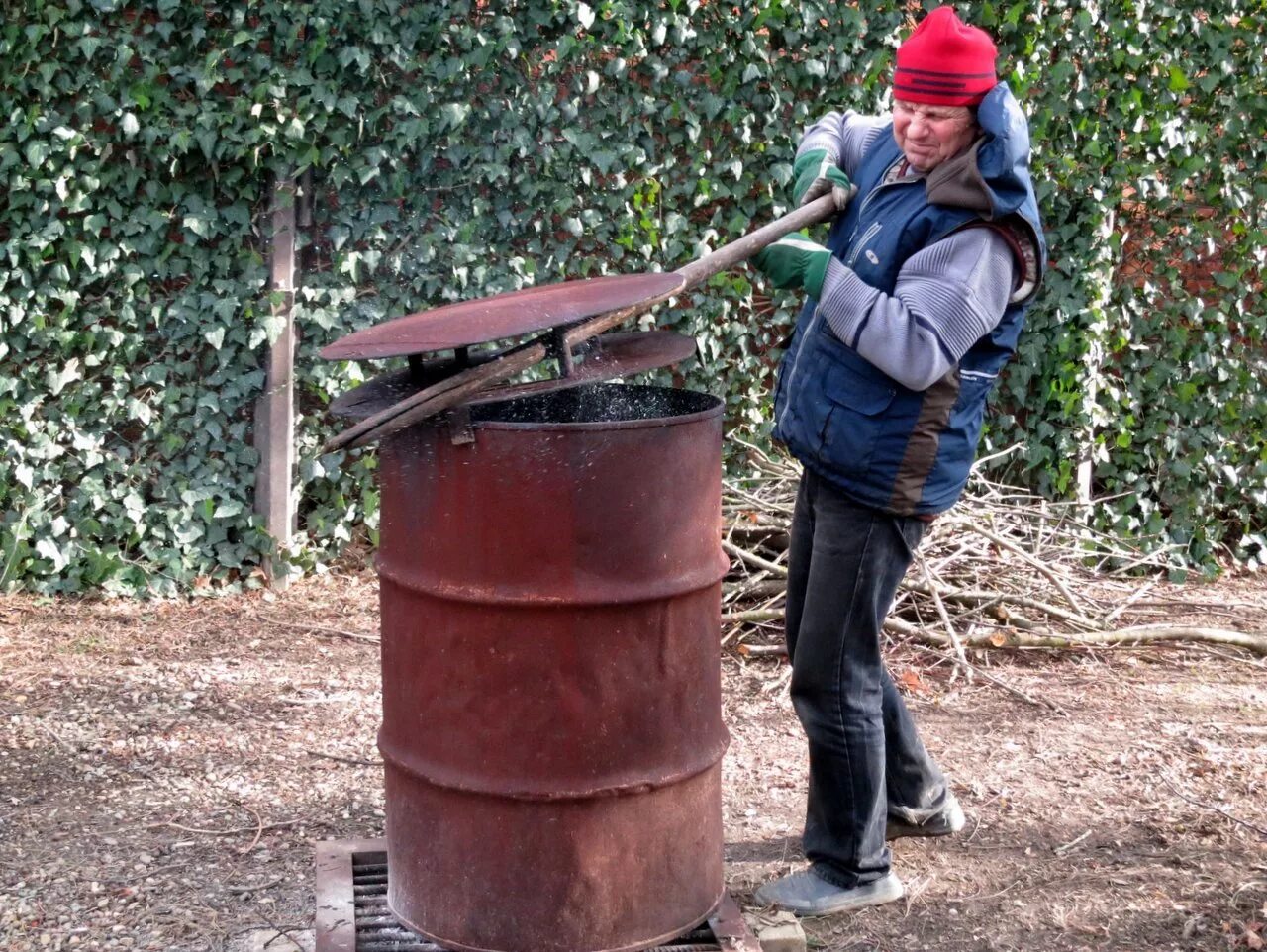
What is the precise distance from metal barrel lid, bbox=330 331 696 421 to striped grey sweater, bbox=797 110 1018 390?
1.18 ft

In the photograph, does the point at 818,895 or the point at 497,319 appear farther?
the point at 818,895

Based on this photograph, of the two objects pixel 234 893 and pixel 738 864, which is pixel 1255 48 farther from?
pixel 234 893

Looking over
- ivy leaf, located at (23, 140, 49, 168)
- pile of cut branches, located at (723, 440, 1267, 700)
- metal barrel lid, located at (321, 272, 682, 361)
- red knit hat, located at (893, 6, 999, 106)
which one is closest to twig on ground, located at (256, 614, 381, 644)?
pile of cut branches, located at (723, 440, 1267, 700)

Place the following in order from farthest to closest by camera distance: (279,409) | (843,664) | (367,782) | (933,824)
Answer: (279,409) < (367,782) < (933,824) < (843,664)

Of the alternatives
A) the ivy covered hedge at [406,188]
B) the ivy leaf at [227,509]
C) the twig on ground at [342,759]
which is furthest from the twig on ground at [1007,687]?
the ivy leaf at [227,509]

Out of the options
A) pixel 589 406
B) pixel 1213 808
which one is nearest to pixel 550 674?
pixel 589 406

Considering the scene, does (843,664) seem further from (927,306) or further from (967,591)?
(967,591)

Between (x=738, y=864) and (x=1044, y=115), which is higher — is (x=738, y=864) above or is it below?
below

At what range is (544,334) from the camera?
276 centimetres

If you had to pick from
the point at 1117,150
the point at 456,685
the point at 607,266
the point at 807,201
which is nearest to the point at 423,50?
the point at 607,266

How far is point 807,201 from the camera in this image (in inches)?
129

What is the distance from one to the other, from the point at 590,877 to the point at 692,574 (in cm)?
63

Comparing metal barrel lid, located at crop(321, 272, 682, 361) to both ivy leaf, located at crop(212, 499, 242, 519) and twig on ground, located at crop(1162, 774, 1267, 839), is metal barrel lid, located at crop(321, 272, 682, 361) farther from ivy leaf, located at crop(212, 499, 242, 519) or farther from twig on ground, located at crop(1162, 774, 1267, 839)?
ivy leaf, located at crop(212, 499, 242, 519)

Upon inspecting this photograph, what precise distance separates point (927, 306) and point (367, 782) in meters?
2.23
